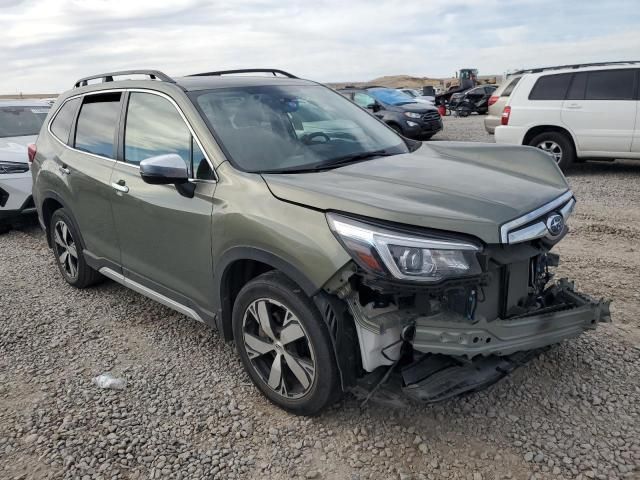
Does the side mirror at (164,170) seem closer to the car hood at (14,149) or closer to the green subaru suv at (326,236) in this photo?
the green subaru suv at (326,236)

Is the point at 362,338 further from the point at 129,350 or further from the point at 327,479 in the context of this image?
the point at 129,350

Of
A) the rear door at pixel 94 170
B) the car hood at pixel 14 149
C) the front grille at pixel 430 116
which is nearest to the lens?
the rear door at pixel 94 170

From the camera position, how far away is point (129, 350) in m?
3.81

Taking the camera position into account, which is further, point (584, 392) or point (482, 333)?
point (584, 392)

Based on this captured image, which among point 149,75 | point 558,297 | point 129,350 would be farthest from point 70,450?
point 558,297

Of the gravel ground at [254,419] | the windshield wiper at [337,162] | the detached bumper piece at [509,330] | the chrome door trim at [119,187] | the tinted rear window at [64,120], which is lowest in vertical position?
the gravel ground at [254,419]

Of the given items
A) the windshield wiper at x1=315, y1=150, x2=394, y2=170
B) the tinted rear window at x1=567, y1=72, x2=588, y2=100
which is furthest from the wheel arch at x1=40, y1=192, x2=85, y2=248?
the tinted rear window at x1=567, y1=72, x2=588, y2=100

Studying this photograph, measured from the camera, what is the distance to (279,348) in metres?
2.86

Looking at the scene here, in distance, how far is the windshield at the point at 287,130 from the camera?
313cm

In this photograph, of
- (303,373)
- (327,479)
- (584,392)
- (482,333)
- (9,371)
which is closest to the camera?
(482,333)

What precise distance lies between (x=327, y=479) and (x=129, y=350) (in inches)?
74.6

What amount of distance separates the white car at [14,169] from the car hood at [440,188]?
5420 mm

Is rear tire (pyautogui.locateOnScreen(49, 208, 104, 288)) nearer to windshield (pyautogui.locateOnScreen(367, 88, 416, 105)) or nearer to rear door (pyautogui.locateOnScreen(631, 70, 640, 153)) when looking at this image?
rear door (pyautogui.locateOnScreen(631, 70, 640, 153))

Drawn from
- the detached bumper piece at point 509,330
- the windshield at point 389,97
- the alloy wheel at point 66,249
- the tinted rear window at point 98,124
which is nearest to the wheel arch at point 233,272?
the detached bumper piece at point 509,330
